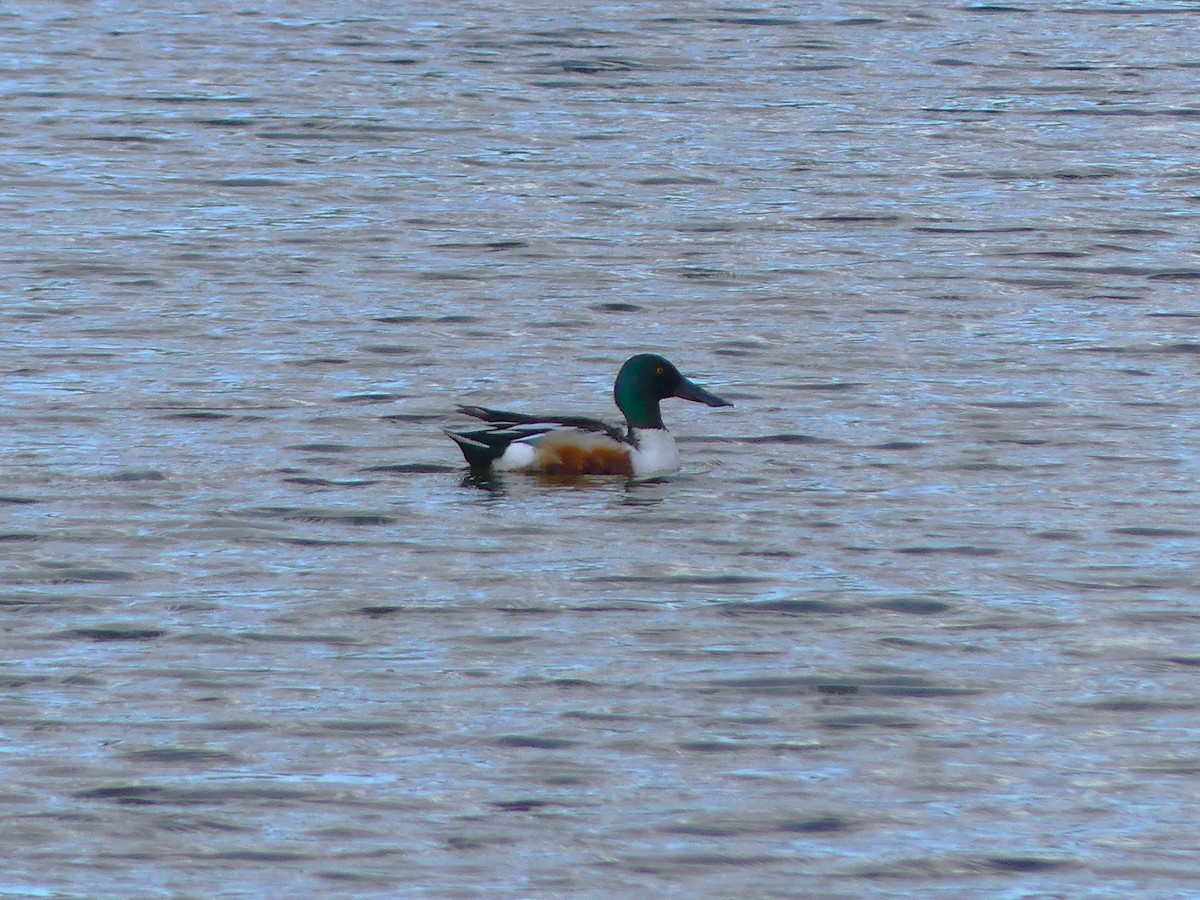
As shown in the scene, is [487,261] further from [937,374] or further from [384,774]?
[384,774]

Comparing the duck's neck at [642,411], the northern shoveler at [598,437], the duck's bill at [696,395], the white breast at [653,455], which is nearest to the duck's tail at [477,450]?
the northern shoveler at [598,437]

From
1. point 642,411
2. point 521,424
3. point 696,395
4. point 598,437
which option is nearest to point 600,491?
point 598,437

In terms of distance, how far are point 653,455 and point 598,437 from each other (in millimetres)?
298

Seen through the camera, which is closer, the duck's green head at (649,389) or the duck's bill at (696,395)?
the duck's green head at (649,389)

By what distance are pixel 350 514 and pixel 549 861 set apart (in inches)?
174

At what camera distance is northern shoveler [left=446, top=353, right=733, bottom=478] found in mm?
13039

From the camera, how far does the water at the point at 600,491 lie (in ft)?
27.4

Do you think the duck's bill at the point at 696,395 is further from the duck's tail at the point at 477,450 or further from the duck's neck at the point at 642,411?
the duck's tail at the point at 477,450

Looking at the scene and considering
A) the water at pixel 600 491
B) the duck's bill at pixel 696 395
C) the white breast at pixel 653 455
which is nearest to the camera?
the water at pixel 600 491

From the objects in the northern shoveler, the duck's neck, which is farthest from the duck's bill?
the duck's neck

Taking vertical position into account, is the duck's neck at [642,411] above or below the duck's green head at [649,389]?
below

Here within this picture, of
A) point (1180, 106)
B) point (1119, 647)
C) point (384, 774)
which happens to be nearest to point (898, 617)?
point (1119, 647)

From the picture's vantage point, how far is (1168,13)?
99.3 ft

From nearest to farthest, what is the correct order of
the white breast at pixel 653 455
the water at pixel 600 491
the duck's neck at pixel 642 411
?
1. the water at pixel 600 491
2. the white breast at pixel 653 455
3. the duck's neck at pixel 642 411
